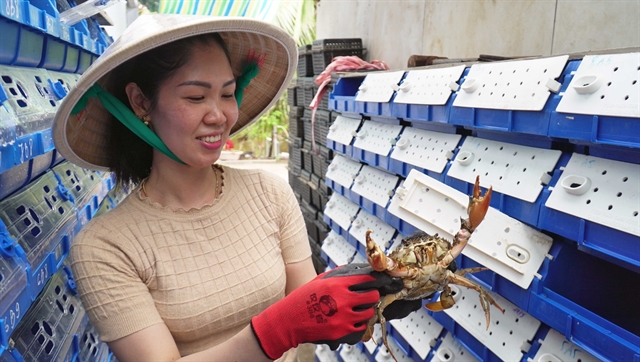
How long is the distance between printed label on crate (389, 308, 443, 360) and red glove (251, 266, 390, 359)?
1.07 meters

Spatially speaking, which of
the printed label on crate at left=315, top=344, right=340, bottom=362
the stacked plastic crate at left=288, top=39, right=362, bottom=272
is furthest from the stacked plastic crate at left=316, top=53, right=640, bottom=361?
the stacked plastic crate at left=288, top=39, right=362, bottom=272

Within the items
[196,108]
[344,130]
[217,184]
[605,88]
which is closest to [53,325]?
[217,184]

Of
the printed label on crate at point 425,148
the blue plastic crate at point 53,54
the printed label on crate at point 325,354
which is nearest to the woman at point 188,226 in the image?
the blue plastic crate at point 53,54

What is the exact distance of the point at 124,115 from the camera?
63.3 inches

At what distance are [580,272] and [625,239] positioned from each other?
0.40 metres

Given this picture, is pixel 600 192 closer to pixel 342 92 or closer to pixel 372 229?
pixel 372 229

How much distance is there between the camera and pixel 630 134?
1.34m

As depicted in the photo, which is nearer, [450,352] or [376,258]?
[376,258]

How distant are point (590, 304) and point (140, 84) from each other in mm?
1644

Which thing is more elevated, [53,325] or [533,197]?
[533,197]

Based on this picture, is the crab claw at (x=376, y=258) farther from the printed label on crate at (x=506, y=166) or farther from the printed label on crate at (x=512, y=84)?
the printed label on crate at (x=512, y=84)

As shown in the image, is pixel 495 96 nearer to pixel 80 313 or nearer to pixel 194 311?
pixel 194 311

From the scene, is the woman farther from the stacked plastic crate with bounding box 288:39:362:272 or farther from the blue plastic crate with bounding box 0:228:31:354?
the stacked plastic crate with bounding box 288:39:362:272

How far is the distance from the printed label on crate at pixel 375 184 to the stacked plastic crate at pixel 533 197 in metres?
0.18
